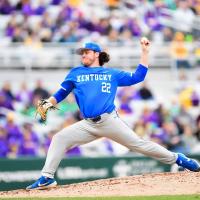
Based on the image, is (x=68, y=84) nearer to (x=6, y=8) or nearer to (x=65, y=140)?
(x=65, y=140)

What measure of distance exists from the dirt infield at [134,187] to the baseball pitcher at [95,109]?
27 centimetres

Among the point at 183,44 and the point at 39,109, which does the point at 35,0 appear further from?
the point at 39,109

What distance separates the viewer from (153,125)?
17.8 metres

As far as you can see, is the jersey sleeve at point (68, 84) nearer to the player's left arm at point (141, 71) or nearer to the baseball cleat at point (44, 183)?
the player's left arm at point (141, 71)

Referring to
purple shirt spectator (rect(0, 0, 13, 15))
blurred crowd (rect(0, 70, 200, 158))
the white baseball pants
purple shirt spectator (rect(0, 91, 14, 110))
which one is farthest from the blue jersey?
purple shirt spectator (rect(0, 0, 13, 15))

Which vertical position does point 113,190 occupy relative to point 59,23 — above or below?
below

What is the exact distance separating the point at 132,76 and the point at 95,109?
2.06 ft

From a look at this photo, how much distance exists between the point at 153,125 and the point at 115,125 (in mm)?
7252

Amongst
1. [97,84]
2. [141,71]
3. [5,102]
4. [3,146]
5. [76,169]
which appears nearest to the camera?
[141,71]

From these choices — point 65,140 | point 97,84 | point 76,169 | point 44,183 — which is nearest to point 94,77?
point 97,84

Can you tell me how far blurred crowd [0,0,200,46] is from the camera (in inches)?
806

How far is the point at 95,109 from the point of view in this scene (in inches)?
416

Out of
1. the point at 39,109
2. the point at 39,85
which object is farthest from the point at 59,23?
the point at 39,109

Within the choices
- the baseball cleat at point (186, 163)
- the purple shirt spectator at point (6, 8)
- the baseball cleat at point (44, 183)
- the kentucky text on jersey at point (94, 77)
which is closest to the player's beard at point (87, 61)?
the kentucky text on jersey at point (94, 77)
